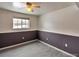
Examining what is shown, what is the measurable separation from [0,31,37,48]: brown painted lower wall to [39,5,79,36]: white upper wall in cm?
124

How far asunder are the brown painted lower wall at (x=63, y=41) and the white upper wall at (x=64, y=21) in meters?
0.21

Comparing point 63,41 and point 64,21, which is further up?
point 64,21

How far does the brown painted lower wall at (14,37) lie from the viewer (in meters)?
4.04

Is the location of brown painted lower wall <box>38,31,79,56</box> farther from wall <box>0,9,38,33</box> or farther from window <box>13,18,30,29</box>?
wall <box>0,9,38,33</box>

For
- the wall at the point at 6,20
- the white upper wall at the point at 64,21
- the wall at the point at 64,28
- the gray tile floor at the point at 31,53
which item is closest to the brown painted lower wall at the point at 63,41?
the wall at the point at 64,28

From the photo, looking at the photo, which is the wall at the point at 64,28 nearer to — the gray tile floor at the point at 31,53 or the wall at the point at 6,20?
the gray tile floor at the point at 31,53

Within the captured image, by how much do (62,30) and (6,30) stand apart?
2967mm

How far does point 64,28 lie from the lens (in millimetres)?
3705

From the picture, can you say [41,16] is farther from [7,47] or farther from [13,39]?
[7,47]

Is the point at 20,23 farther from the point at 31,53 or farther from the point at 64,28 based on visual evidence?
the point at 64,28

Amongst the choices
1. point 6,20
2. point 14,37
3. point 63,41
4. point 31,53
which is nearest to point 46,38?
point 63,41

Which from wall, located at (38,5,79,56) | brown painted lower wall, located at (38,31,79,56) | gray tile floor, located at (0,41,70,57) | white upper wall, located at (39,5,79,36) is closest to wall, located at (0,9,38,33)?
gray tile floor, located at (0,41,70,57)

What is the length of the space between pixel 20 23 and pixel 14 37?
1066mm

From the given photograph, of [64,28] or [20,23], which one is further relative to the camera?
[20,23]
